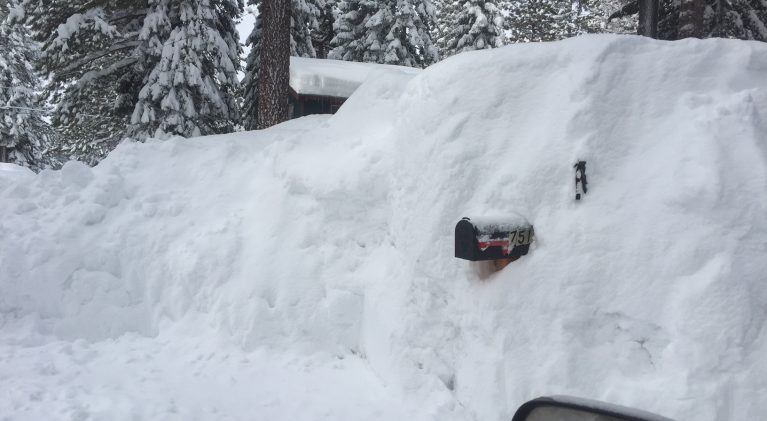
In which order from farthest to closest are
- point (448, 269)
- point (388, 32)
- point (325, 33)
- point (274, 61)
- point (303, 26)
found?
point (325, 33) < point (388, 32) < point (303, 26) < point (274, 61) < point (448, 269)

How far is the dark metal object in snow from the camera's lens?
4.08 m

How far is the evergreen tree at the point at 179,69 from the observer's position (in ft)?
43.2

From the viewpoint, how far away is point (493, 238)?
4004mm

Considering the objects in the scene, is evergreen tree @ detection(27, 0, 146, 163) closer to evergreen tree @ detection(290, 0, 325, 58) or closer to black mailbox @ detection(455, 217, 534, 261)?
evergreen tree @ detection(290, 0, 325, 58)

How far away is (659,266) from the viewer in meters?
3.54

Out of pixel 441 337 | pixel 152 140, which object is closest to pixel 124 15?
pixel 152 140

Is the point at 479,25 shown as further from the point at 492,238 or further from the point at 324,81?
the point at 492,238

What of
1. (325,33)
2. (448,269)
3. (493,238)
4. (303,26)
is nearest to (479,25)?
(325,33)

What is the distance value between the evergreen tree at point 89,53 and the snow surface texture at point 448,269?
22.0 ft

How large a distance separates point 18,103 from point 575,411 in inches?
1461

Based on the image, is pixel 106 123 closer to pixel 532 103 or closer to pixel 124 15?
pixel 124 15

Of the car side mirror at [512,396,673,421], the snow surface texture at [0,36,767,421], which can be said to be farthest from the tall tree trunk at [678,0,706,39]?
the car side mirror at [512,396,673,421]

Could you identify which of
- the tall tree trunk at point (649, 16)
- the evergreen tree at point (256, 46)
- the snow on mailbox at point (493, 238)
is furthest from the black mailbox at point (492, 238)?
the evergreen tree at point (256, 46)

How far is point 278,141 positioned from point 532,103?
185 inches
